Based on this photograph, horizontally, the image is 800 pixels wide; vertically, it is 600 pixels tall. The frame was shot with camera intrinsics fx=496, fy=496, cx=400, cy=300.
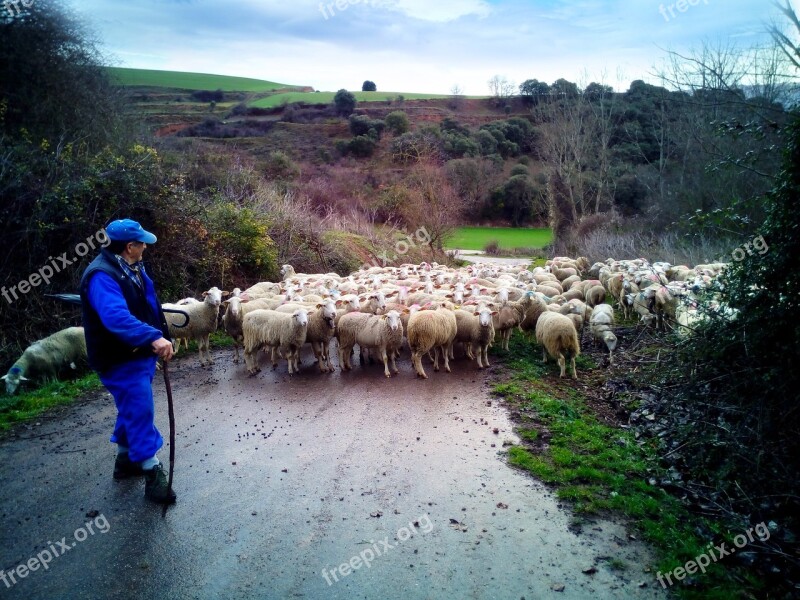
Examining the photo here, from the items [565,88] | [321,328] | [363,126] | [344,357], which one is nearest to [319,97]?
[363,126]

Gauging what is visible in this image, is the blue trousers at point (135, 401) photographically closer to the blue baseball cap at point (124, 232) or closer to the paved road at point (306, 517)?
the paved road at point (306, 517)

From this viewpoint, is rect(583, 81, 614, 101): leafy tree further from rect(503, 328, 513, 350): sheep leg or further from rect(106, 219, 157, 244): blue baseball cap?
rect(106, 219, 157, 244): blue baseball cap

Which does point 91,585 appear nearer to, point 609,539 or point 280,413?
point 280,413

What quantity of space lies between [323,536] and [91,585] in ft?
6.13

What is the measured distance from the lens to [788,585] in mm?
3906

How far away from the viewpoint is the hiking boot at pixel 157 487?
16.5 ft

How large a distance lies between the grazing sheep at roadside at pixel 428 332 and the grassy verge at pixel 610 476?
151 cm

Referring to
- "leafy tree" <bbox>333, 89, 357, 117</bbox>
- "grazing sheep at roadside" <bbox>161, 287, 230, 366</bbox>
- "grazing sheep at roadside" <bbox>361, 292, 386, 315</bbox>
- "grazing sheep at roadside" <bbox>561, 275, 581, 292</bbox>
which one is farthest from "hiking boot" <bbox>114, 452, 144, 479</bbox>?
"leafy tree" <bbox>333, 89, 357, 117</bbox>

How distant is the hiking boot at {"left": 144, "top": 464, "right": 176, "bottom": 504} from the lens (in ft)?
16.5

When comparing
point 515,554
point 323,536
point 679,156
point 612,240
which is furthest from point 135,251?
point 679,156

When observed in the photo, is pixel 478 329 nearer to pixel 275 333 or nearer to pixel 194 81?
pixel 275 333

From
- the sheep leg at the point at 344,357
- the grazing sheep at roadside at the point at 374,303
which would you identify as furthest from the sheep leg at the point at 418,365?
the grazing sheep at roadside at the point at 374,303

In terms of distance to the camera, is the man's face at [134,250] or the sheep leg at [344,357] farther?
the sheep leg at [344,357]

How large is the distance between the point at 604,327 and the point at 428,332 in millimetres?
4085
